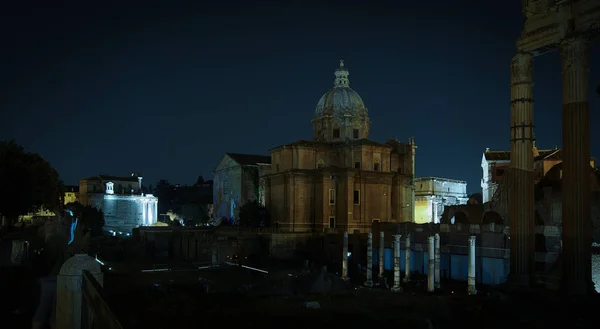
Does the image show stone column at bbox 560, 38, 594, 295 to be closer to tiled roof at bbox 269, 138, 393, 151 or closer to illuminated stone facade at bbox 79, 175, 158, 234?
tiled roof at bbox 269, 138, 393, 151

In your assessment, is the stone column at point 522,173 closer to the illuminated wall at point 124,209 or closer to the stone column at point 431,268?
the stone column at point 431,268

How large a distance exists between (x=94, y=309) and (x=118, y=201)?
9837cm

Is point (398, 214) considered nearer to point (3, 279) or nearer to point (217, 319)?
point (217, 319)

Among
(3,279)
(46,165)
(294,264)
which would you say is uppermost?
(46,165)

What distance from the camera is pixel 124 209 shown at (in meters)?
103

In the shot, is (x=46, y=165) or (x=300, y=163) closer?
(x=46, y=165)

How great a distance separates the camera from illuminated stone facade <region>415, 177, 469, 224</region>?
83.6 m

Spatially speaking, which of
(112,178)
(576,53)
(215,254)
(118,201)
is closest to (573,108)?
(576,53)

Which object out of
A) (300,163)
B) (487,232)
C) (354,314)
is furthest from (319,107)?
(354,314)

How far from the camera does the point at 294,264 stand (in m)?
51.3

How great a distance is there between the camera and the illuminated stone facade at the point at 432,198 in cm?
8356

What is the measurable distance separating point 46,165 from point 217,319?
30.3 meters

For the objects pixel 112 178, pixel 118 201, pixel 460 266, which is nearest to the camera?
pixel 460 266

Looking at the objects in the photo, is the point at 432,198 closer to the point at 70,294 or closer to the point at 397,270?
the point at 397,270
